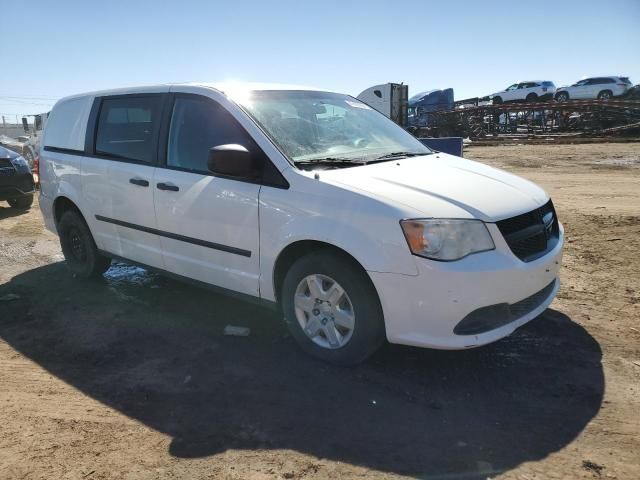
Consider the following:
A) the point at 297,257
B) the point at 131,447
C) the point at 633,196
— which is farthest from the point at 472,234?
the point at 633,196

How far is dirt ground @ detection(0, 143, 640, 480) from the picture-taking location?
8.19 feet

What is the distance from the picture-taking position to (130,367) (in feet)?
11.5

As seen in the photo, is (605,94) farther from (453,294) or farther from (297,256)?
(453,294)

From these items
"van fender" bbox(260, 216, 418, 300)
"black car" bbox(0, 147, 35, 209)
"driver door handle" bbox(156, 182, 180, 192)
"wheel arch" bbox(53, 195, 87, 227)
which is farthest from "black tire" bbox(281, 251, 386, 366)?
"black car" bbox(0, 147, 35, 209)

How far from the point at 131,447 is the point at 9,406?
1.00m

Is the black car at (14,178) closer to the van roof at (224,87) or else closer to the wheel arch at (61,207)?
the wheel arch at (61,207)

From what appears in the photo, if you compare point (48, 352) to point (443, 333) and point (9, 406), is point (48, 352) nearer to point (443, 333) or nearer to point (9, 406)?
point (9, 406)

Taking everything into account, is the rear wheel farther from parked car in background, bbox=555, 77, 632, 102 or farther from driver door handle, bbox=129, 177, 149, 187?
parked car in background, bbox=555, 77, 632, 102

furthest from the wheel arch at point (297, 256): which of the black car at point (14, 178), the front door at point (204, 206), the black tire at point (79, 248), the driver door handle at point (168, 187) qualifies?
the black car at point (14, 178)

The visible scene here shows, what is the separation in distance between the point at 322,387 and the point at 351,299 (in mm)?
569

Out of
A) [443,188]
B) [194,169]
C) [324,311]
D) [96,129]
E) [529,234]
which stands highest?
[96,129]

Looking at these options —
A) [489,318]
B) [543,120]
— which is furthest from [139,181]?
[543,120]

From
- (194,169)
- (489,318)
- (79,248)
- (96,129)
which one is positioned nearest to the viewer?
(489,318)

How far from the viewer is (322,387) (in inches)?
124
